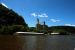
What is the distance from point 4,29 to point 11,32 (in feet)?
19.0

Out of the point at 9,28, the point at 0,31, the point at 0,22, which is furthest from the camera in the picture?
the point at 0,22

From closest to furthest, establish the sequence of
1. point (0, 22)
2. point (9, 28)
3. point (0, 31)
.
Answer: point (0, 31) → point (9, 28) → point (0, 22)

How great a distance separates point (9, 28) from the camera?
515 feet

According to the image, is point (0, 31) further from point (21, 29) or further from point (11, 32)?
point (21, 29)

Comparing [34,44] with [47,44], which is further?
[47,44]

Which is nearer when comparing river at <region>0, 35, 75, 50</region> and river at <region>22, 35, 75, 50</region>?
river at <region>0, 35, 75, 50</region>

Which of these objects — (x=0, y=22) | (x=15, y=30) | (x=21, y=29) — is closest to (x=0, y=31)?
(x=15, y=30)

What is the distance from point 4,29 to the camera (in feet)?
499

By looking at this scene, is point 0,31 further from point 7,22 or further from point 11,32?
point 7,22

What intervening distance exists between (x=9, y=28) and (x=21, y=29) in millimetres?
17465

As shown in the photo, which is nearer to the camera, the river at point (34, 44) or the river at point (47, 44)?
the river at point (34, 44)

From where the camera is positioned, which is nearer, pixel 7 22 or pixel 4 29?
pixel 4 29

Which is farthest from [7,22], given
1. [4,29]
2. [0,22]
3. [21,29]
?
[4,29]

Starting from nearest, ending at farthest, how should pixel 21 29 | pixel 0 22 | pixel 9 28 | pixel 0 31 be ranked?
pixel 0 31 → pixel 9 28 → pixel 21 29 → pixel 0 22
